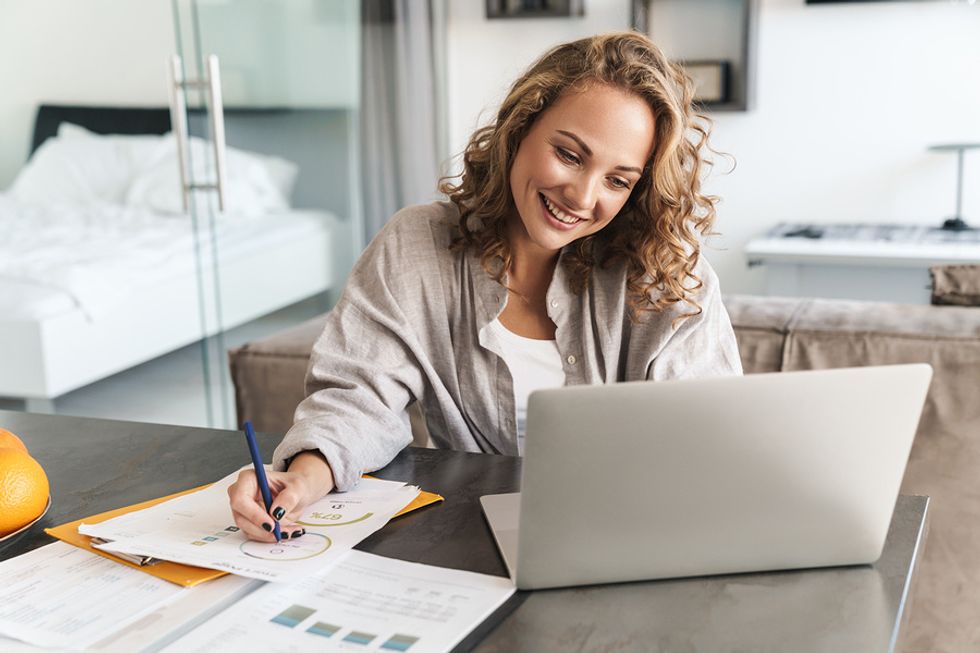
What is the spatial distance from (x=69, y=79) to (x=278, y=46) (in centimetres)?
82

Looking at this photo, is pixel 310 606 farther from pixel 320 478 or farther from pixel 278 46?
pixel 278 46

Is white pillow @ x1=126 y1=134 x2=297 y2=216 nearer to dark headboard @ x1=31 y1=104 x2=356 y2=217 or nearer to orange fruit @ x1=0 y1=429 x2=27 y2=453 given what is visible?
dark headboard @ x1=31 y1=104 x2=356 y2=217

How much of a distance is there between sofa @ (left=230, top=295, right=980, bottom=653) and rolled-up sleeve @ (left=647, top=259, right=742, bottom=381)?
0.55 metres

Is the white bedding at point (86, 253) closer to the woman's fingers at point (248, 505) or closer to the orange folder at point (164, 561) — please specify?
the orange folder at point (164, 561)

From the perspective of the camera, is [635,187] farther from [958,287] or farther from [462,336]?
[958,287]

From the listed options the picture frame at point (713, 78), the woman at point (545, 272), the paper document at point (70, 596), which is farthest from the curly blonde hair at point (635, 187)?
the picture frame at point (713, 78)

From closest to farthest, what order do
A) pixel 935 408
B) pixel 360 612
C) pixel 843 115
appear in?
pixel 360 612 → pixel 935 408 → pixel 843 115

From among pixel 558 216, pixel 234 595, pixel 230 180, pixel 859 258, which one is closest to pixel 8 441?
pixel 234 595

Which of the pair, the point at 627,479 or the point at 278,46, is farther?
the point at 278,46

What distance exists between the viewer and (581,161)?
1363 mm

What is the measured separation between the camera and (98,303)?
2.81m

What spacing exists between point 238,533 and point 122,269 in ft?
6.81

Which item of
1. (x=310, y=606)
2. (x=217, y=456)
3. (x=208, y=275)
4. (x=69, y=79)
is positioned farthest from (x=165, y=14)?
(x=310, y=606)

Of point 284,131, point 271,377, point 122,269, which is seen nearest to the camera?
point 271,377
